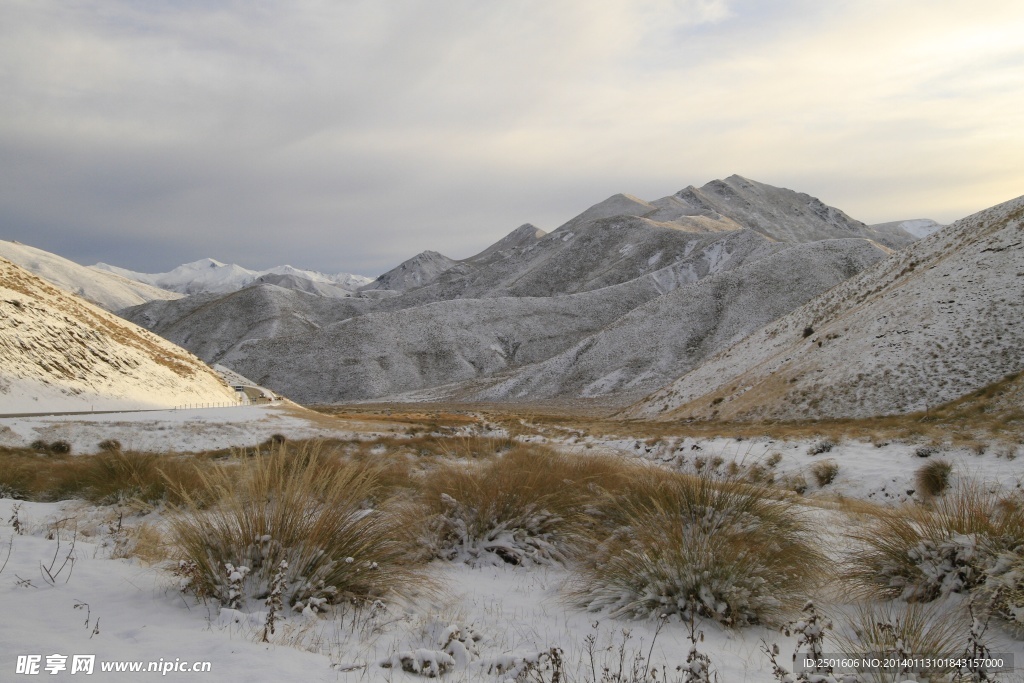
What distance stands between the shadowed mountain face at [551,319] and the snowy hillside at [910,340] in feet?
121

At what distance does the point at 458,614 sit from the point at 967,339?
30507 mm

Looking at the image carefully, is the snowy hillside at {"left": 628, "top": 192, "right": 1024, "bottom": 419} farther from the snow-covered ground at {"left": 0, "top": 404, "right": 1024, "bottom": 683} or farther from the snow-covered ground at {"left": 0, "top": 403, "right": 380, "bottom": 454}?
the snow-covered ground at {"left": 0, "top": 404, "right": 1024, "bottom": 683}

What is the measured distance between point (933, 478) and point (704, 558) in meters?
7.74

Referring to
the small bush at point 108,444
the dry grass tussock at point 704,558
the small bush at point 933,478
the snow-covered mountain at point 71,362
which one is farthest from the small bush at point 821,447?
the snow-covered mountain at point 71,362

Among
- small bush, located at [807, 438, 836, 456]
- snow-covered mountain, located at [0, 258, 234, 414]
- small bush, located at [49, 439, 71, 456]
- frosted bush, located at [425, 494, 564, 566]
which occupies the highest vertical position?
snow-covered mountain, located at [0, 258, 234, 414]

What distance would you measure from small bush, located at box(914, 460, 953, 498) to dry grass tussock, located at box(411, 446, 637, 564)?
6.09 metres

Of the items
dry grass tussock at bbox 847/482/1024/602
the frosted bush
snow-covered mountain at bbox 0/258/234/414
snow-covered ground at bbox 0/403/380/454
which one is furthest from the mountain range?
snow-covered mountain at bbox 0/258/234/414

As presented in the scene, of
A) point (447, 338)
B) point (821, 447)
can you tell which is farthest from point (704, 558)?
point (447, 338)

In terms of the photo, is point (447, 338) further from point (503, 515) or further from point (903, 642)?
point (903, 642)

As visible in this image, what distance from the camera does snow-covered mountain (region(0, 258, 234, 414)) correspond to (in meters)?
27.6

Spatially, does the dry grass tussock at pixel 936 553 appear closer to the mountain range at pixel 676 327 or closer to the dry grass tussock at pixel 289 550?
the dry grass tussock at pixel 289 550

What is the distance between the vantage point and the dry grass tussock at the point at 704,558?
486 centimetres

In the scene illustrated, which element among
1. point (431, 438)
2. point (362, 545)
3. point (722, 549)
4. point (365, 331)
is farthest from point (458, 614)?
point (365, 331)

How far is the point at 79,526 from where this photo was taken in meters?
7.23
